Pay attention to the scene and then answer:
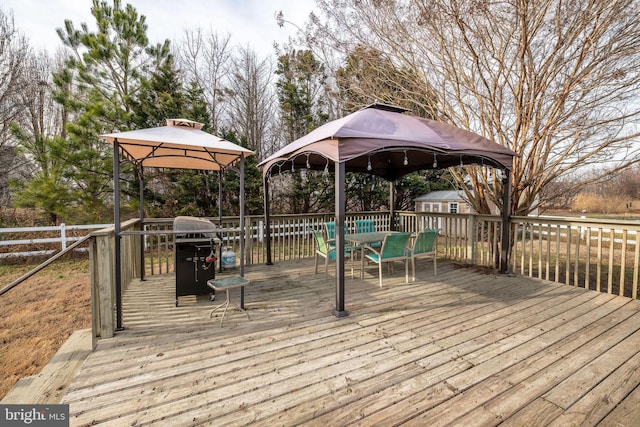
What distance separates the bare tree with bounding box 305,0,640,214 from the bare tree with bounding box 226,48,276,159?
323 inches

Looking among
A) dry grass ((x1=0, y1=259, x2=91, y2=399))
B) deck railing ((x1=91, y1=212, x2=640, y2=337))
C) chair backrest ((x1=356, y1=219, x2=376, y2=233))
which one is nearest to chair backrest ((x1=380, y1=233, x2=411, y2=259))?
deck railing ((x1=91, y1=212, x2=640, y2=337))

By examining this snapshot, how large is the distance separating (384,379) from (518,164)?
515 cm

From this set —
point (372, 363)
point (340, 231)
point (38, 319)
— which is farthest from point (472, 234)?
point (38, 319)

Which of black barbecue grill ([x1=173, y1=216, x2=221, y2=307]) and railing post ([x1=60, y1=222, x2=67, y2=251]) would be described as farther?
railing post ([x1=60, y1=222, x2=67, y2=251])

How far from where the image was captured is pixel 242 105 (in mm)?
13711

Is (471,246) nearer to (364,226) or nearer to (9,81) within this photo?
(364,226)

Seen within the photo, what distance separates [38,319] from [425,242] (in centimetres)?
626

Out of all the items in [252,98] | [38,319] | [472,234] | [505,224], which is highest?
[252,98]

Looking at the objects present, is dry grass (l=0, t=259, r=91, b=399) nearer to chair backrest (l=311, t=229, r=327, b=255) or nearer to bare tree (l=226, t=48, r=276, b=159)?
chair backrest (l=311, t=229, r=327, b=255)

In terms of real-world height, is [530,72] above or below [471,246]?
above

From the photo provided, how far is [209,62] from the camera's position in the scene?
44.0 ft

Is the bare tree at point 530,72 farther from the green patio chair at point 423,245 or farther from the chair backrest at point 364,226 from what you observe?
the chair backrest at point 364,226

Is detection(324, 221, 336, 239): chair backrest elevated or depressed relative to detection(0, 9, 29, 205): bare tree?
depressed

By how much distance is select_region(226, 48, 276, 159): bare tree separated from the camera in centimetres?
1359
